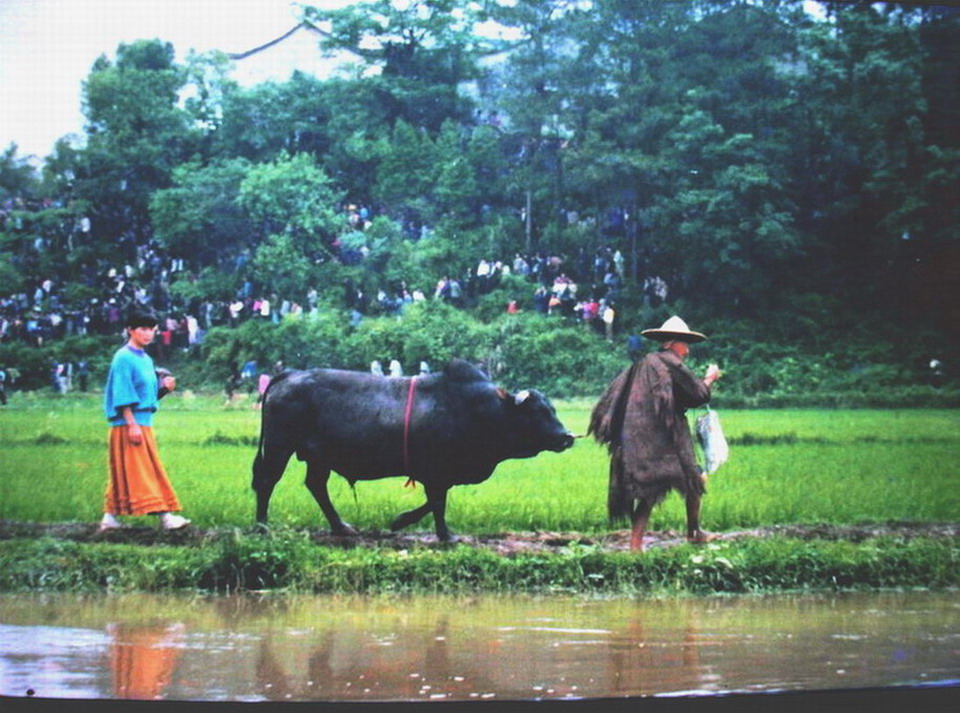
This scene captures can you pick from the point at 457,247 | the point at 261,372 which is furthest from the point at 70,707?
the point at 457,247

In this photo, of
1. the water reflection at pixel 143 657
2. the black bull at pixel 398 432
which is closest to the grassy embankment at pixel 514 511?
the black bull at pixel 398 432

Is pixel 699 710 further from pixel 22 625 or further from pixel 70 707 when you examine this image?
pixel 22 625

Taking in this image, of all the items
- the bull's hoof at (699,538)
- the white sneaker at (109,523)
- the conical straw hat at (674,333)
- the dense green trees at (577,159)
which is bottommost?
the bull's hoof at (699,538)

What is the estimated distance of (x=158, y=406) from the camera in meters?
7.70

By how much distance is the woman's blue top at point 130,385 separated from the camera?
24.2 feet

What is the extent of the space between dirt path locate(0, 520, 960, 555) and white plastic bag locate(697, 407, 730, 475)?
377mm

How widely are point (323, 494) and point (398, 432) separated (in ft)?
1.67

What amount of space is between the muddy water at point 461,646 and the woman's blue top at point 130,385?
3.44ft

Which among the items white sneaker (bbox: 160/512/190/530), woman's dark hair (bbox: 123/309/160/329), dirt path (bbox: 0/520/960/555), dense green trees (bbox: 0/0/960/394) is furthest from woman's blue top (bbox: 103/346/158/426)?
dense green trees (bbox: 0/0/960/394)

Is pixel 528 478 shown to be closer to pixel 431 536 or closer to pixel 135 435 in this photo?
pixel 431 536

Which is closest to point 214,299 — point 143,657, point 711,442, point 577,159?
point 577,159

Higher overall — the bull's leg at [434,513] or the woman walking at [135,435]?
the woman walking at [135,435]

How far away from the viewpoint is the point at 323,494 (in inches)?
299

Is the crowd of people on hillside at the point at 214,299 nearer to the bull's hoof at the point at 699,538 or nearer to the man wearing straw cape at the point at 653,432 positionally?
the man wearing straw cape at the point at 653,432
